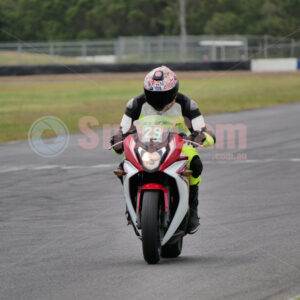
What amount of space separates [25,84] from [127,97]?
1143 cm

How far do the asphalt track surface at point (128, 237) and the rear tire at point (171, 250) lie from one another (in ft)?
0.27

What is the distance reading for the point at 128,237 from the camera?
7.51 meters

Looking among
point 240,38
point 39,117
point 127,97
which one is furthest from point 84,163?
point 240,38

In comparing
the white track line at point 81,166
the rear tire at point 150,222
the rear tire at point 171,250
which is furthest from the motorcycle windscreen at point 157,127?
the white track line at point 81,166

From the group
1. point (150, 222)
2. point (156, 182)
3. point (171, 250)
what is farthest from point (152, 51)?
Result: point (150, 222)

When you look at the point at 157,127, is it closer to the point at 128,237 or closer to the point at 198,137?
the point at 198,137

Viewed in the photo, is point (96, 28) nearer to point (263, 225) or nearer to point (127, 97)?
point (127, 97)

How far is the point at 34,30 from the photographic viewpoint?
91812 millimetres

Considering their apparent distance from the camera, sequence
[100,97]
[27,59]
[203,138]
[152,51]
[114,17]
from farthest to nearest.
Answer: [114,17] < [152,51] < [27,59] < [100,97] < [203,138]

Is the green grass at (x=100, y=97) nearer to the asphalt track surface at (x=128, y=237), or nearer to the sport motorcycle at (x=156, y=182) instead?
the asphalt track surface at (x=128, y=237)

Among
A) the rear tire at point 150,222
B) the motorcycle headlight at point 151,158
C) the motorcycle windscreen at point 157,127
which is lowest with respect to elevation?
the rear tire at point 150,222

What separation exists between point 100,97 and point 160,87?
2583 cm

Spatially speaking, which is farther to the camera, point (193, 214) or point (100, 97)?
point (100, 97)

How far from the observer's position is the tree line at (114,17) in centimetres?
8050
